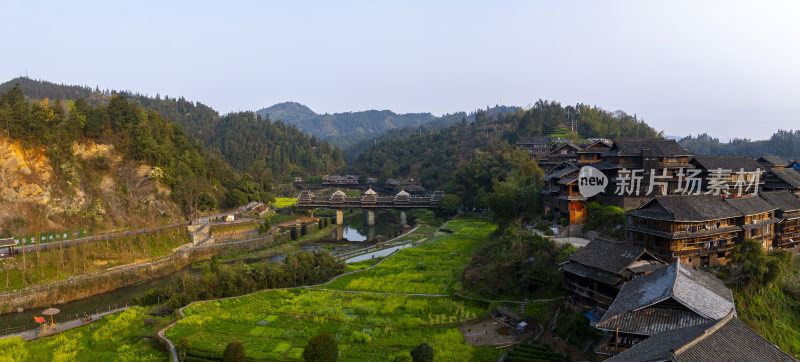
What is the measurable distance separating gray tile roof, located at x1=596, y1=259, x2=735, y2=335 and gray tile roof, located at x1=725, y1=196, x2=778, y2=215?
11.3 metres

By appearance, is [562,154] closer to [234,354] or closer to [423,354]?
[423,354]

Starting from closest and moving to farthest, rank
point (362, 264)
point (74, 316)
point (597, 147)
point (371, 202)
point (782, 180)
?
point (74, 316)
point (782, 180)
point (597, 147)
point (362, 264)
point (371, 202)

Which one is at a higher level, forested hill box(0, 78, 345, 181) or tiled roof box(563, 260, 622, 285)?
forested hill box(0, 78, 345, 181)

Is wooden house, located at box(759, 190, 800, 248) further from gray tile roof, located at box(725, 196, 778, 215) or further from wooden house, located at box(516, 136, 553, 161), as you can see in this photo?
wooden house, located at box(516, 136, 553, 161)

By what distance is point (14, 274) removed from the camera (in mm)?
33500

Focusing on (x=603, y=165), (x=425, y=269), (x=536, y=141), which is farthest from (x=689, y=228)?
(x=536, y=141)

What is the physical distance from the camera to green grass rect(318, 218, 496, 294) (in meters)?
32.7

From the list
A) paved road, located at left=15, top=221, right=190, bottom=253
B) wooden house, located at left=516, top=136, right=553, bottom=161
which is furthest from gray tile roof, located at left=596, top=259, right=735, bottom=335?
wooden house, located at left=516, top=136, right=553, bottom=161

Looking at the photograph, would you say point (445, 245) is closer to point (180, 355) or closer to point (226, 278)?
point (226, 278)

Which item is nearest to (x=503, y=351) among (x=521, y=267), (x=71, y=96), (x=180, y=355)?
(x=521, y=267)

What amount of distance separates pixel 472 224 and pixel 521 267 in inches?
1165

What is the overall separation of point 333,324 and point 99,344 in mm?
12256

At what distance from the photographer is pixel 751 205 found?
25219 mm

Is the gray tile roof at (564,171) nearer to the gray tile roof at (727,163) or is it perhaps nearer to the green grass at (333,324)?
the gray tile roof at (727,163)
